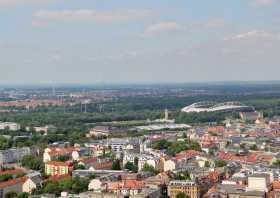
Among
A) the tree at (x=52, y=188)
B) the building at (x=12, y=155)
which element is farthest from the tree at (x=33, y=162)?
the tree at (x=52, y=188)

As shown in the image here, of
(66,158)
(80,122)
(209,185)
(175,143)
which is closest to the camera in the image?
(209,185)

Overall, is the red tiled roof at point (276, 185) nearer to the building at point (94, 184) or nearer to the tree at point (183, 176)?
the tree at point (183, 176)

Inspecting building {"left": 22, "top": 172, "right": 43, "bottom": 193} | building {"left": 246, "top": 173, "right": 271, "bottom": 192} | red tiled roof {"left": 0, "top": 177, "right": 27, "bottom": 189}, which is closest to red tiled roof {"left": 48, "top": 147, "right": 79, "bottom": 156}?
red tiled roof {"left": 0, "top": 177, "right": 27, "bottom": 189}

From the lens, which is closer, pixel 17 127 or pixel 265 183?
pixel 265 183

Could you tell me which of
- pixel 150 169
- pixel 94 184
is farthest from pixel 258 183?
pixel 150 169

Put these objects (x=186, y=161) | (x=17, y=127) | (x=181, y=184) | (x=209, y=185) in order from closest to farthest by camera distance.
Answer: (x=181, y=184) < (x=209, y=185) < (x=186, y=161) < (x=17, y=127)

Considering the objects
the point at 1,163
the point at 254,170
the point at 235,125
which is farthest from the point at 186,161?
the point at 235,125

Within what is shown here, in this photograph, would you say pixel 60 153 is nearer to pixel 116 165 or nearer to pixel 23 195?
pixel 116 165

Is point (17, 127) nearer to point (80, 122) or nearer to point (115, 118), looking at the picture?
point (80, 122)

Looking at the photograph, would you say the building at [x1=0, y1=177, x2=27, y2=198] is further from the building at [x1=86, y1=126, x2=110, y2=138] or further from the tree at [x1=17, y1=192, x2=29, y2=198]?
the building at [x1=86, y1=126, x2=110, y2=138]
